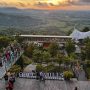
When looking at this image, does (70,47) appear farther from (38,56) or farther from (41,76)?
(41,76)

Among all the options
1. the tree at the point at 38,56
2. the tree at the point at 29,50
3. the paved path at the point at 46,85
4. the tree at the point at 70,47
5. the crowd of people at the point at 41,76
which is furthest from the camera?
the tree at the point at 70,47

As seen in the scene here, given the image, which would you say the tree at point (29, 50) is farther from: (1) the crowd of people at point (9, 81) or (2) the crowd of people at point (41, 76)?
(1) the crowd of people at point (9, 81)

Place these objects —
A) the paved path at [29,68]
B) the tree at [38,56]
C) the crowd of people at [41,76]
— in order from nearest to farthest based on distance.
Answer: the crowd of people at [41,76]
the paved path at [29,68]
the tree at [38,56]

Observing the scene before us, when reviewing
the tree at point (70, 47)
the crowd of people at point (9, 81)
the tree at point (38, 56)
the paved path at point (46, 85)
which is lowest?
the tree at point (70, 47)

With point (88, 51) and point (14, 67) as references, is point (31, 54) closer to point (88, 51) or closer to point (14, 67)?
point (88, 51)

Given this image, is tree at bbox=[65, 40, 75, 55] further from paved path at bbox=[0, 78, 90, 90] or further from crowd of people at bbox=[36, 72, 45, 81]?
paved path at bbox=[0, 78, 90, 90]

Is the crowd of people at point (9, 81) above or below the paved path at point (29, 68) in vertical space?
above

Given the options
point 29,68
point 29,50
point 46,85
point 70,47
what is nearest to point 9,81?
point 46,85

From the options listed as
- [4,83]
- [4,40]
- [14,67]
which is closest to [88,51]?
[4,40]

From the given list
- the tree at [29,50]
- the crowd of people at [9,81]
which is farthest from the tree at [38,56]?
the crowd of people at [9,81]
